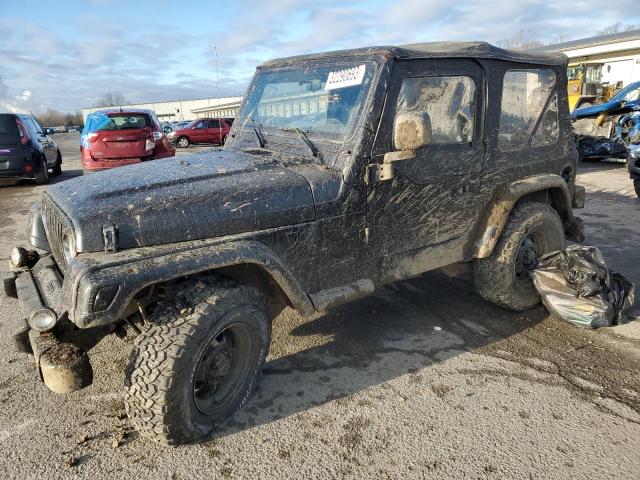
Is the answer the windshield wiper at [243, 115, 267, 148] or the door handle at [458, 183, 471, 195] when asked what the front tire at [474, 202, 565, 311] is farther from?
the windshield wiper at [243, 115, 267, 148]

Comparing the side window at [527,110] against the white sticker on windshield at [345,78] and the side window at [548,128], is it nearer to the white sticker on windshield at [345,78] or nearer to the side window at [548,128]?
the side window at [548,128]

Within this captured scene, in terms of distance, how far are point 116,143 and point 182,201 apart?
8054mm

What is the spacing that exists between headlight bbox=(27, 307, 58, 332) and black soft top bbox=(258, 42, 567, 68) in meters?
2.31

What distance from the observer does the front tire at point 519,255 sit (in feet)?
12.9

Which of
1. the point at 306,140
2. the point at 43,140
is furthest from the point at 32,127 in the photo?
the point at 306,140

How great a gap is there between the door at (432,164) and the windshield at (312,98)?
21 cm

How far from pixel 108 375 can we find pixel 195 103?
70037mm

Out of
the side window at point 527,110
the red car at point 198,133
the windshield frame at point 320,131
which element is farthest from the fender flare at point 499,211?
the red car at point 198,133

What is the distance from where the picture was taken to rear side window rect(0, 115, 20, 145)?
10211 millimetres

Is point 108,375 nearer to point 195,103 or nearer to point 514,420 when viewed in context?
point 514,420

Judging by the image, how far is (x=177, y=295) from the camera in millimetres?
2525

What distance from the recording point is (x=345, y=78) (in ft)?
10.4

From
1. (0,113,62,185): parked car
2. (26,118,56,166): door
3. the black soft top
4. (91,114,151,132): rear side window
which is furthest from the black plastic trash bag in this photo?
(26,118,56,166): door

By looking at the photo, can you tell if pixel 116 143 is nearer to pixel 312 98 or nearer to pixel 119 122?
pixel 119 122
